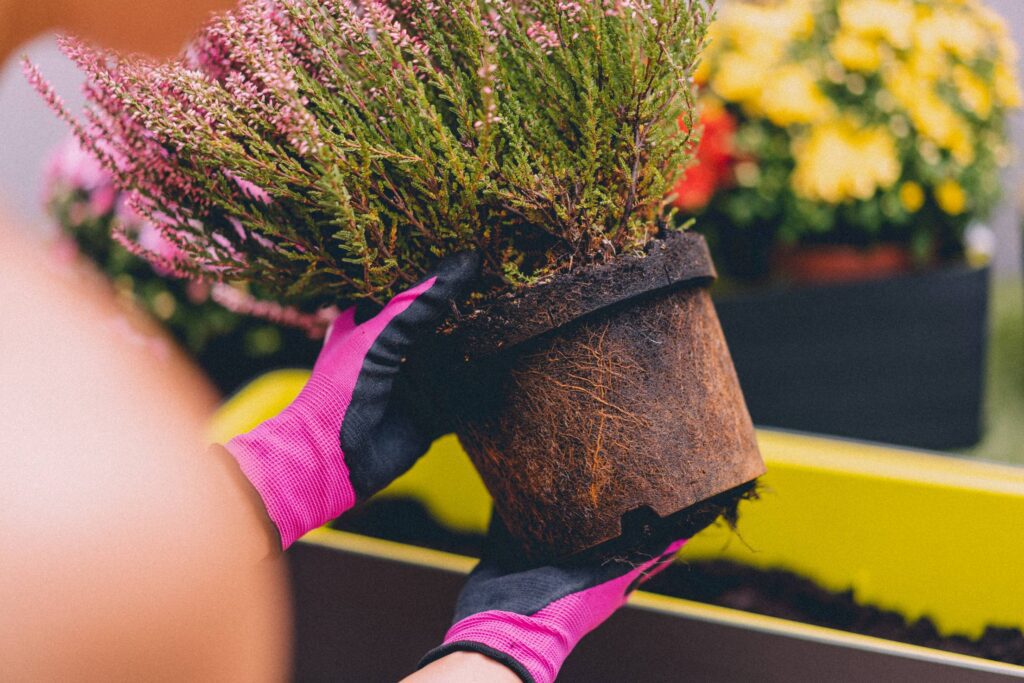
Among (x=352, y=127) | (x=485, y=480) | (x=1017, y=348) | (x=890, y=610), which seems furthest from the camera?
(x=1017, y=348)

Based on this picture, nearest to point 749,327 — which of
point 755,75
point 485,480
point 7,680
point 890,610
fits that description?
point 755,75

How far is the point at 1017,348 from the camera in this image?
79.2 inches

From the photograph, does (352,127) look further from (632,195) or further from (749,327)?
(749,327)

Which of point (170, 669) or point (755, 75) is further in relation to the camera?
point (755, 75)

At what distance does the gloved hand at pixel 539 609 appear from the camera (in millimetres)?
651

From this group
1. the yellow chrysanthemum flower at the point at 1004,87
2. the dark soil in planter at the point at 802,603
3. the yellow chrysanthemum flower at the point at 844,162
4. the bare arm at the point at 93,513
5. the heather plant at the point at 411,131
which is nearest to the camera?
the bare arm at the point at 93,513

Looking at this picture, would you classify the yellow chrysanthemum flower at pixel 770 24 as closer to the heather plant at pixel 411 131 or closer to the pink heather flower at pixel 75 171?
the heather plant at pixel 411 131

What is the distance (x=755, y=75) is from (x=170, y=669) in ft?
4.66

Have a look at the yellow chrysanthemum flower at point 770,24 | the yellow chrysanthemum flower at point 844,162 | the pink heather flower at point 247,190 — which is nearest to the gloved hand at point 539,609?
the pink heather flower at point 247,190

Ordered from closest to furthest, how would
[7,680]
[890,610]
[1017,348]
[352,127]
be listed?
[7,680] < [352,127] < [890,610] < [1017,348]

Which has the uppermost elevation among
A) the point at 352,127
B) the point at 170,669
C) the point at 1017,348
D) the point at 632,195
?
the point at 352,127

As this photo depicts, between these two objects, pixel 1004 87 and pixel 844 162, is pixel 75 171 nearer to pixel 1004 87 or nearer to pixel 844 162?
pixel 844 162

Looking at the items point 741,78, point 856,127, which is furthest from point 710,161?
point 856,127

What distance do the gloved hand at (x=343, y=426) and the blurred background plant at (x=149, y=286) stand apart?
100 centimetres
